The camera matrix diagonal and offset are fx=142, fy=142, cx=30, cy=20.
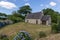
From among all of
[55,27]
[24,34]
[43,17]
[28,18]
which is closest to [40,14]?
[43,17]

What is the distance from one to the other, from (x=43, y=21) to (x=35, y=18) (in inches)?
115

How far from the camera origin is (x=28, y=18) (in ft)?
165

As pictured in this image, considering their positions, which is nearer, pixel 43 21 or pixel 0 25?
pixel 0 25

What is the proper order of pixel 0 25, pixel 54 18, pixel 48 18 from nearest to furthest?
pixel 0 25 < pixel 48 18 < pixel 54 18

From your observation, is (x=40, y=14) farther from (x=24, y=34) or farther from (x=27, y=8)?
(x=24, y=34)

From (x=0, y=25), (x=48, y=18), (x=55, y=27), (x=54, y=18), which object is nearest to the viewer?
(x=55, y=27)

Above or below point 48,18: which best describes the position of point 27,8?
above

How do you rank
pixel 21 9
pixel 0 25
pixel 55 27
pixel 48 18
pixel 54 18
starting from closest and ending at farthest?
pixel 55 27 → pixel 0 25 → pixel 48 18 → pixel 54 18 → pixel 21 9

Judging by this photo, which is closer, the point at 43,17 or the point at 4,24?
the point at 4,24

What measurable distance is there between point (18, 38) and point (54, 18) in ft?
146

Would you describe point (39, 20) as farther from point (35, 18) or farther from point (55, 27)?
point (55, 27)

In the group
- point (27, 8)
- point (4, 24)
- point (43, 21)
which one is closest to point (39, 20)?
point (43, 21)

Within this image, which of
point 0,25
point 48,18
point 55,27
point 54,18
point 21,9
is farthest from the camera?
point 21,9

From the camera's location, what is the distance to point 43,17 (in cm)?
4669
